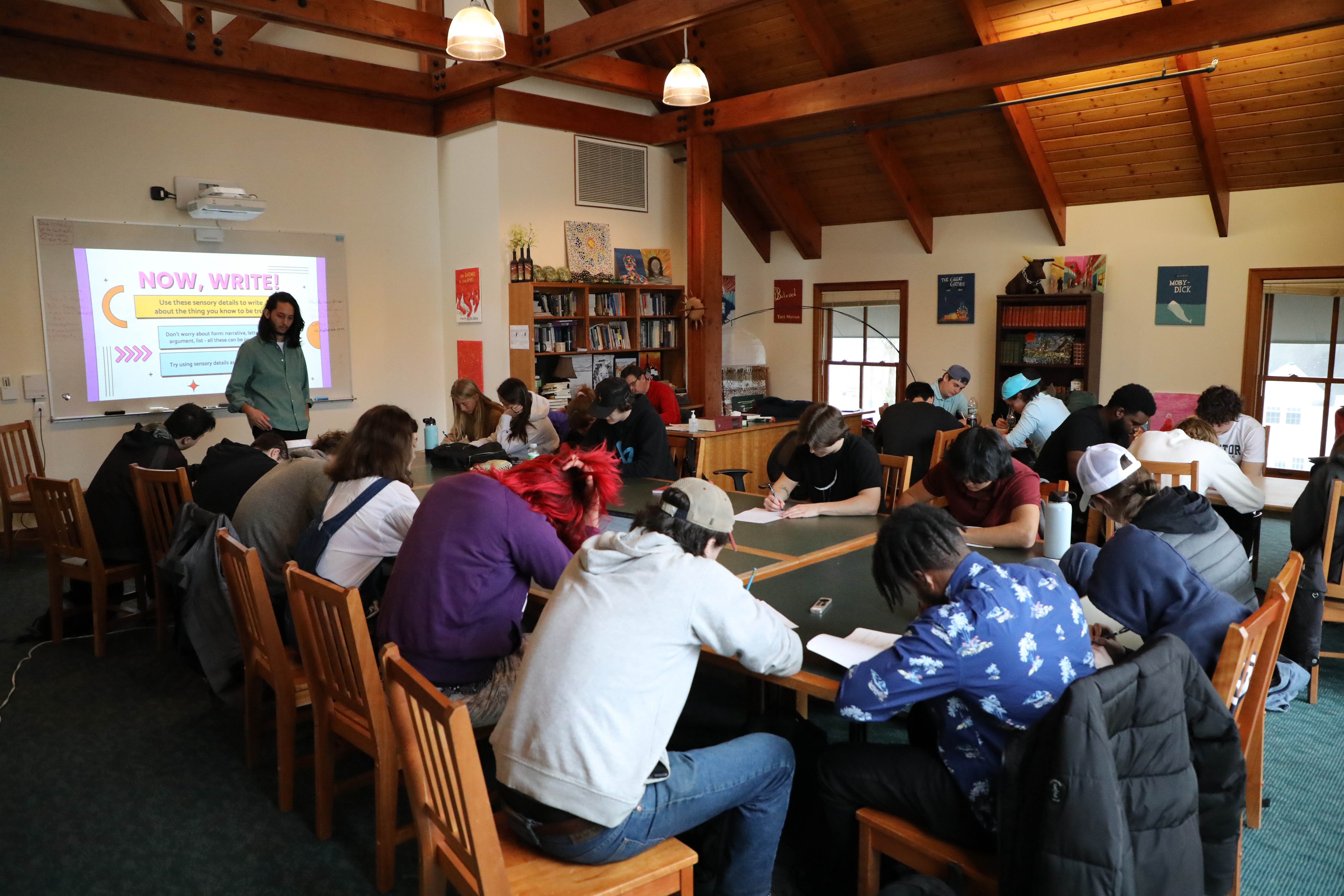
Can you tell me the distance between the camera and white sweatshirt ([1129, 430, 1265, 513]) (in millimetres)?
4016

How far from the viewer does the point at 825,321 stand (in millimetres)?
9852

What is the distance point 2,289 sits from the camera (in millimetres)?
5848

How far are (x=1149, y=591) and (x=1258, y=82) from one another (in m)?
5.68

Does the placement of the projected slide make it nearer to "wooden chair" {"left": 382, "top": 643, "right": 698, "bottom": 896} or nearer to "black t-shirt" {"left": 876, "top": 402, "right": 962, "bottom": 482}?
"black t-shirt" {"left": 876, "top": 402, "right": 962, "bottom": 482}

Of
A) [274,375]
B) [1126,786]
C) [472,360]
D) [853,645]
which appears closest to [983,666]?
[1126,786]

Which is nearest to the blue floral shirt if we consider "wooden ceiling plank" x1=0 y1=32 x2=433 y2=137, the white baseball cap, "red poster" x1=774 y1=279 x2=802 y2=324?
the white baseball cap

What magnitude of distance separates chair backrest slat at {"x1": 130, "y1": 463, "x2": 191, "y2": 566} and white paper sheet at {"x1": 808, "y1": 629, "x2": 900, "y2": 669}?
2.68 metres

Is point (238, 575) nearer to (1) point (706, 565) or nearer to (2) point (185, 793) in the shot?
(2) point (185, 793)

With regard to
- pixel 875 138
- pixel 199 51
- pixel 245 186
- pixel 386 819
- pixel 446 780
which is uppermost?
pixel 199 51

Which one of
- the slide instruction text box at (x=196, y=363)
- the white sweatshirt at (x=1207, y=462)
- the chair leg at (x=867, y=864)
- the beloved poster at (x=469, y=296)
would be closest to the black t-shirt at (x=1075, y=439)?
the white sweatshirt at (x=1207, y=462)

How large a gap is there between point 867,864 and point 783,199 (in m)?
8.06

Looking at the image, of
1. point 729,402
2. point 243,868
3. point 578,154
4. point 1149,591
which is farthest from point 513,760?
point 729,402

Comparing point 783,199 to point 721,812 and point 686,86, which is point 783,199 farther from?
point 721,812

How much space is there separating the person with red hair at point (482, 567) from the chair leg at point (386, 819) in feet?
0.78
